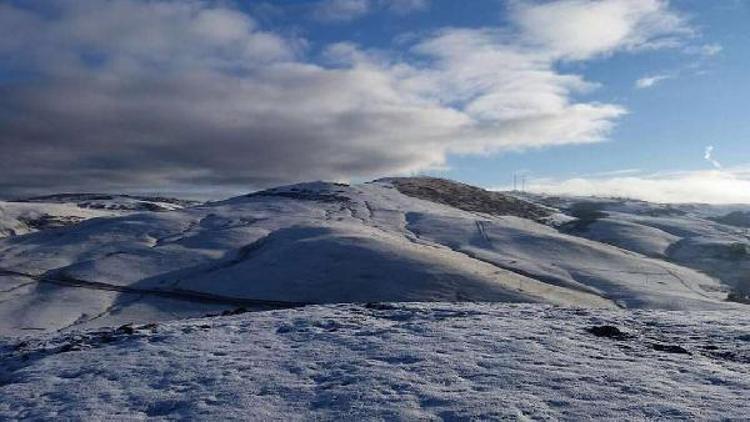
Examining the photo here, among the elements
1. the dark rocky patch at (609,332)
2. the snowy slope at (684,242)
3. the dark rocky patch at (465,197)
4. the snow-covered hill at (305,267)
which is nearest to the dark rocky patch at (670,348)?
the dark rocky patch at (609,332)

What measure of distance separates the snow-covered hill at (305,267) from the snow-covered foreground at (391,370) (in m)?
14.8

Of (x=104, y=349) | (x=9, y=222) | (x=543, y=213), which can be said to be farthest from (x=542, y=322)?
(x=9, y=222)

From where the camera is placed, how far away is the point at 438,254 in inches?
1550

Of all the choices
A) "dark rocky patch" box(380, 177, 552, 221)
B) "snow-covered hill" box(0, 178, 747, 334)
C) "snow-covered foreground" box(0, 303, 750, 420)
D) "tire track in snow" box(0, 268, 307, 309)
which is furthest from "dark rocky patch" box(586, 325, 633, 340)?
"dark rocky patch" box(380, 177, 552, 221)

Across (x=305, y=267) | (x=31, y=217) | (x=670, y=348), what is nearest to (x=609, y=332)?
(x=670, y=348)

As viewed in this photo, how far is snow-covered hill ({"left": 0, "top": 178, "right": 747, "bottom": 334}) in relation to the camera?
32.2 m

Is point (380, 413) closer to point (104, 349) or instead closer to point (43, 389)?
point (43, 389)

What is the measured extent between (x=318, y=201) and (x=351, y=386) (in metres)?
57.2

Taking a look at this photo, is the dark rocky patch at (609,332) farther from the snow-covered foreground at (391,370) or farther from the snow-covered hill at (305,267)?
the snow-covered hill at (305,267)

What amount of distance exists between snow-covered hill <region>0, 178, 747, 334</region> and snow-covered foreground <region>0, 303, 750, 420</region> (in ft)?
48.6

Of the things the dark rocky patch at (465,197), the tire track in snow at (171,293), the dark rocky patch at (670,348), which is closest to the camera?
the dark rocky patch at (670,348)

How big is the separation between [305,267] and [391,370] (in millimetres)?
25424

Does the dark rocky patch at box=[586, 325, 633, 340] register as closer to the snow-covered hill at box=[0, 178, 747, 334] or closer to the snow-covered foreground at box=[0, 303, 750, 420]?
the snow-covered foreground at box=[0, 303, 750, 420]

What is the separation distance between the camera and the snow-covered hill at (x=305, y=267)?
3219 centimetres
